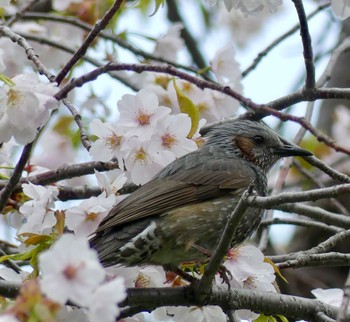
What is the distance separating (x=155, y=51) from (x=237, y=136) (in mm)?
869

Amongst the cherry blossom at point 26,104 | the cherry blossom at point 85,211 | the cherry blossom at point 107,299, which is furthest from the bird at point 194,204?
the cherry blossom at point 107,299

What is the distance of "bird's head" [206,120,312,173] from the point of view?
546 centimetres

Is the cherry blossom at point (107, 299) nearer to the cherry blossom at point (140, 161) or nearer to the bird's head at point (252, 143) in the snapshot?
the cherry blossom at point (140, 161)

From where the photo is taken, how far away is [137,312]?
12.0 feet

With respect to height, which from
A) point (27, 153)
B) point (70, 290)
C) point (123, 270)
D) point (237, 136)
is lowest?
point (70, 290)

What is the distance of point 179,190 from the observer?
15.5 ft

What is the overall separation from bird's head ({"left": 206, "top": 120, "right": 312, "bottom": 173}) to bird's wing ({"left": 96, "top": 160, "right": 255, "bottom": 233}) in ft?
0.72

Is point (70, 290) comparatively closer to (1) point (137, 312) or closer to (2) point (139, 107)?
(1) point (137, 312)

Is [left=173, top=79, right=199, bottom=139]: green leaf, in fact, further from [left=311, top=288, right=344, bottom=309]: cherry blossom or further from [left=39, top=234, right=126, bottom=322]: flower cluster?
[left=39, top=234, right=126, bottom=322]: flower cluster

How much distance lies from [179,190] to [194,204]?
12 cm

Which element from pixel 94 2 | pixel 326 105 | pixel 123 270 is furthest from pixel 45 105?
pixel 326 105

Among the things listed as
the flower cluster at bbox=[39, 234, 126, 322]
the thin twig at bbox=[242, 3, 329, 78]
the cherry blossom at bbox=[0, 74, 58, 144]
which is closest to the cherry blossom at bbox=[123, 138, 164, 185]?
the cherry blossom at bbox=[0, 74, 58, 144]

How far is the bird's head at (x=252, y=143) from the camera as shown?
546 cm

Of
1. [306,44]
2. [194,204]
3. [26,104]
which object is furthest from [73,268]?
[194,204]
